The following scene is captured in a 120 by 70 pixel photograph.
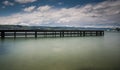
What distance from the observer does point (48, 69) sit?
17.9ft

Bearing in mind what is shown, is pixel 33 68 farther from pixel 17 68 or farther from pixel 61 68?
pixel 61 68

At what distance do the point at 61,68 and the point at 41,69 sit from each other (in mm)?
745

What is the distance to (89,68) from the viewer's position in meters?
5.60

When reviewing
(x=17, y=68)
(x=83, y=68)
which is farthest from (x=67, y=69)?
(x=17, y=68)

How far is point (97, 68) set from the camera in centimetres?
557

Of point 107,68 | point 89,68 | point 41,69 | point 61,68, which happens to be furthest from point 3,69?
point 107,68

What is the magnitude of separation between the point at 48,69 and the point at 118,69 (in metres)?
2.51

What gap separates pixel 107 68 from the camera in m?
5.55

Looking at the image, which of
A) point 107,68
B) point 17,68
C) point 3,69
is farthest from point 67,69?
point 3,69

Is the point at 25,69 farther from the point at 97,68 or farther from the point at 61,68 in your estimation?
the point at 97,68

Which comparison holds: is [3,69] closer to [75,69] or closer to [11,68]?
[11,68]

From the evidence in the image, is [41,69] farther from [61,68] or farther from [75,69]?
[75,69]

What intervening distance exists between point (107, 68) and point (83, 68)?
0.88 metres

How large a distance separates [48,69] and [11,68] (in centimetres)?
136
